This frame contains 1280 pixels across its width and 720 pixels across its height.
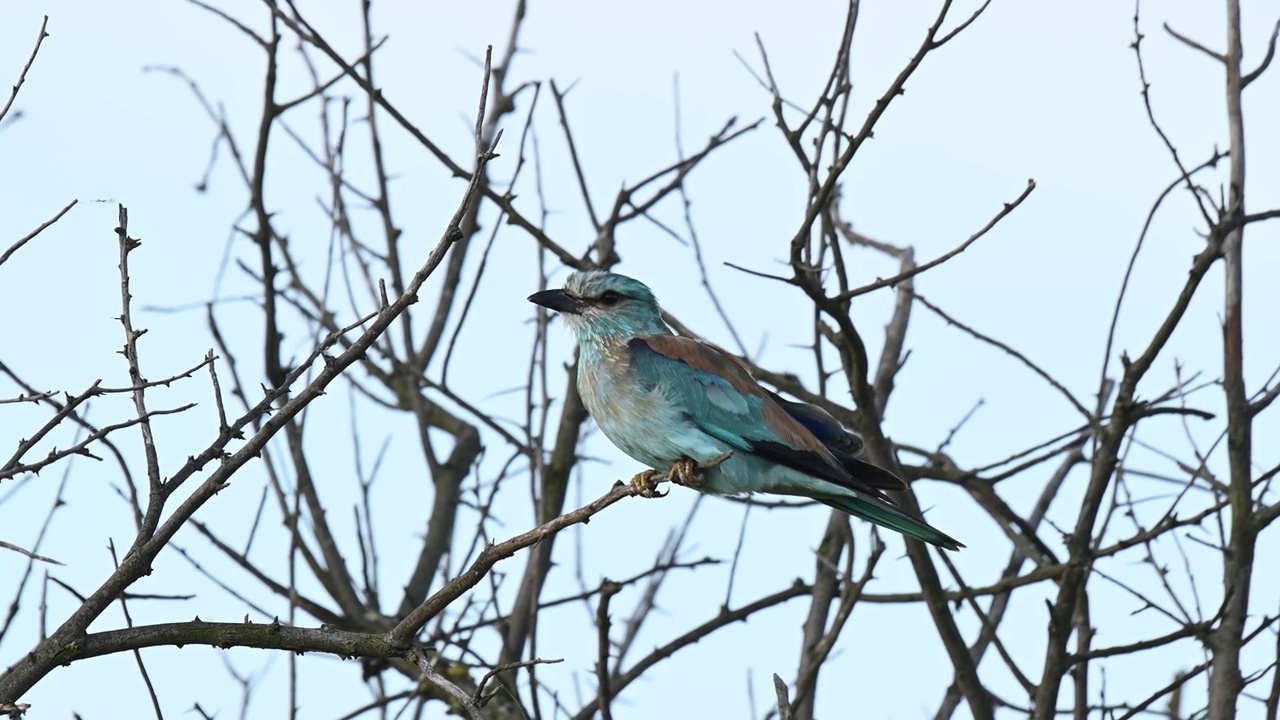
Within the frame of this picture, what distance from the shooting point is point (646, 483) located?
554 centimetres

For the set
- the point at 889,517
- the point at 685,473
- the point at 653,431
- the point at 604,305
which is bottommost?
the point at 889,517

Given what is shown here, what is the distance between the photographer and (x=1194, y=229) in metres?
6.38

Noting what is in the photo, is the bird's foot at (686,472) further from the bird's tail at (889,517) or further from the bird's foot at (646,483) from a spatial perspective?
the bird's tail at (889,517)

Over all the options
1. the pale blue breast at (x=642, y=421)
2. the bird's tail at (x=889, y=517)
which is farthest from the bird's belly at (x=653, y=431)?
the bird's tail at (x=889, y=517)

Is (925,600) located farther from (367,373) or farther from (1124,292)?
(367,373)

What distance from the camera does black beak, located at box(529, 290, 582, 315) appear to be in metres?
6.53

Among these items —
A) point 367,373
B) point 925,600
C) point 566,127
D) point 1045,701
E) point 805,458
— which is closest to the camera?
point 805,458

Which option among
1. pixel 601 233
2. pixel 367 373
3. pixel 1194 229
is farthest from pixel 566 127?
pixel 1194 229

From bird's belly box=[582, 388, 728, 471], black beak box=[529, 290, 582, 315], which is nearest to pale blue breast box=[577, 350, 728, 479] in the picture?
bird's belly box=[582, 388, 728, 471]

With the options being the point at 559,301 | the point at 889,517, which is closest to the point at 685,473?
the point at 889,517

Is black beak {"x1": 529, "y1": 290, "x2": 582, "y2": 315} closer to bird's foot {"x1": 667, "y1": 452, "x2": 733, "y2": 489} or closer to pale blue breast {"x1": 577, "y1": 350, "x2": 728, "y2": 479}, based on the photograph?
pale blue breast {"x1": 577, "y1": 350, "x2": 728, "y2": 479}

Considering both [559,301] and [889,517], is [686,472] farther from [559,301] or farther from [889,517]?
[559,301]

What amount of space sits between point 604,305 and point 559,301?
0.72ft

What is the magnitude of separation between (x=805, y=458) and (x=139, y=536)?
2.61 meters
